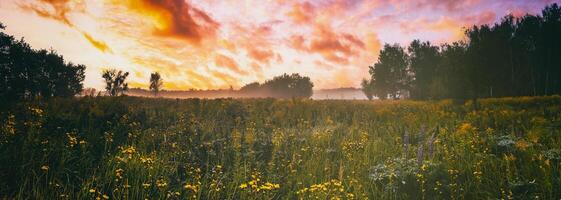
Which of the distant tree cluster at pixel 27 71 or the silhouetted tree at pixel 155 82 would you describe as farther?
the silhouetted tree at pixel 155 82

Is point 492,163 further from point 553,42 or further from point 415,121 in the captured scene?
point 553,42

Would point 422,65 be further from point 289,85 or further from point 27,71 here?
point 27,71

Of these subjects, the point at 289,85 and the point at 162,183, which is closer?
the point at 162,183

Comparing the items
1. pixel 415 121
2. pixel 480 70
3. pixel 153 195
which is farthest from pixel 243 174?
pixel 480 70

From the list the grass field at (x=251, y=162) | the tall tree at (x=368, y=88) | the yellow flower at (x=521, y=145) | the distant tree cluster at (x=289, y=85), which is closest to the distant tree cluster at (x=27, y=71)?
the grass field at (x=251, y=162)

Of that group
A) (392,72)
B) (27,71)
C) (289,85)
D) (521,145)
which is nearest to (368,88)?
(392,72)

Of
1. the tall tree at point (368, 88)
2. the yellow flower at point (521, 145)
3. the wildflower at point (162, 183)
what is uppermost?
the tall tree at point (368, 88)

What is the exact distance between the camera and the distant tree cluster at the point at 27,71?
2826 centimetres

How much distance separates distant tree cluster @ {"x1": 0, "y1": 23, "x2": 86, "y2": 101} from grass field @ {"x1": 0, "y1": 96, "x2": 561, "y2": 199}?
1568 centimetres

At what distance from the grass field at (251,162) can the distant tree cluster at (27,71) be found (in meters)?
15.7

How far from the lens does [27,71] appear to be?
107 ft

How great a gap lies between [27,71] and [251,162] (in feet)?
117

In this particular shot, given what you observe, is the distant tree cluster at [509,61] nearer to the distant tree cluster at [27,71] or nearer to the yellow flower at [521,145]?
the yellow flower at [521,145]

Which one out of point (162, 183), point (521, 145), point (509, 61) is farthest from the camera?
point (509, 61)
